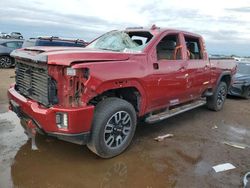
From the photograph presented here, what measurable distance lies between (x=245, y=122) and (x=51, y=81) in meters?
5.33

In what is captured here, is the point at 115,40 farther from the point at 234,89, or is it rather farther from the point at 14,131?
the point at 234,89

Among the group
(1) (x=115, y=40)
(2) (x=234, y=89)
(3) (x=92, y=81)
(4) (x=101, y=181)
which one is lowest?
(4) (x=101, y=181)

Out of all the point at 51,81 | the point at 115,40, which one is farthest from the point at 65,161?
the point at 115,40

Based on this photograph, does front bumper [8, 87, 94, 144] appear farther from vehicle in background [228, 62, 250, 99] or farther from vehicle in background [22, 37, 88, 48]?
vehicle in background [22, 37, 88, 48]

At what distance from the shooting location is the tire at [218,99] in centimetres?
779

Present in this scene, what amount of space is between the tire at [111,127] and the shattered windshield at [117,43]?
43.5 inches

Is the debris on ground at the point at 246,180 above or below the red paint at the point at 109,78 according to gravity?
below

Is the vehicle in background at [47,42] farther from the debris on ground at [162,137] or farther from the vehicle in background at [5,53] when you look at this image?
the debris on ground at [162,137]

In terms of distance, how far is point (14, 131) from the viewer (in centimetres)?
525

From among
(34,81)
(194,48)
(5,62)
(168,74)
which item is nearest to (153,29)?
(168,74)

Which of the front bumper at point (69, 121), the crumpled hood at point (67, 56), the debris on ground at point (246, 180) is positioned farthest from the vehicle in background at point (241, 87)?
the front bumper at point (69, 121)

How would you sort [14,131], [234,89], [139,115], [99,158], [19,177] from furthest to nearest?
1. [234,89]
2. [14,131]
3. [139,115]
4. [99,158]
5. [19,177]

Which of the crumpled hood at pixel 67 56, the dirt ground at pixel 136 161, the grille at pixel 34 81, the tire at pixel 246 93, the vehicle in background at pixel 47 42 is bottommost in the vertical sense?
the dirt ground at pixel 136 161

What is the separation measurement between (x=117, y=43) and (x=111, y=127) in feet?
5.83
